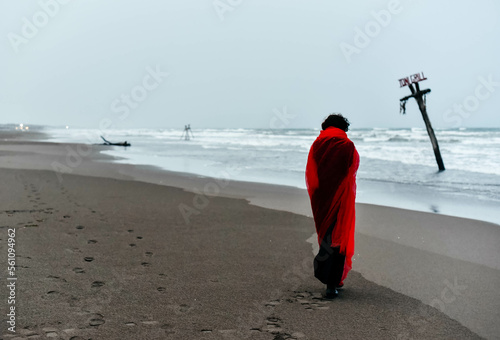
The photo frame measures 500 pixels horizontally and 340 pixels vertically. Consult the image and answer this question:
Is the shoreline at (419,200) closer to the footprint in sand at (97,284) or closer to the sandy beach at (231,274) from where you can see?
the sandy beach at (231,274)

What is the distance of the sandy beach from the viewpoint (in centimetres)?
292

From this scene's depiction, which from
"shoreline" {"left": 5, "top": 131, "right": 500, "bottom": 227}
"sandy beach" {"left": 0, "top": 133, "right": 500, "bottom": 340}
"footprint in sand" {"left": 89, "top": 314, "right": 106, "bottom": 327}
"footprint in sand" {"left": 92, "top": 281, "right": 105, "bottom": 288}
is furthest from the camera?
"shoreline" {"left": 5, "top": 131, "right": 500, "bottom": 227}

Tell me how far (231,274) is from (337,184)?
4.42 feet

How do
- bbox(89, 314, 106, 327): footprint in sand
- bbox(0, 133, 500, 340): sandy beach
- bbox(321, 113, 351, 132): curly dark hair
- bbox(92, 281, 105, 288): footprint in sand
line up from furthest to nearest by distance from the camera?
bbox(321, 113, 351, 132): curly dark hair < bbox(92, 281, 105, 288): footprint in sand < bbox(0, 133, 500, 340): sandy beach < bbox(89, 314, 106, 327): footprint in sand

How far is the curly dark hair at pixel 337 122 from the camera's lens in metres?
3.77

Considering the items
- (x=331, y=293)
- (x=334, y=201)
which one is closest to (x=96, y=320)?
(x=331, y=293)

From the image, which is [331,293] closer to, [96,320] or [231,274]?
[231,274]

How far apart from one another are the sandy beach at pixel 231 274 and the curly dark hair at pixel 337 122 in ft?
4.85

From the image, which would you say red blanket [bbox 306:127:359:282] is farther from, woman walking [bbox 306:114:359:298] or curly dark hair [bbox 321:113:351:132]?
curly dark hair [bbox 321:113:351:132]

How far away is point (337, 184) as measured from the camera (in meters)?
3.62

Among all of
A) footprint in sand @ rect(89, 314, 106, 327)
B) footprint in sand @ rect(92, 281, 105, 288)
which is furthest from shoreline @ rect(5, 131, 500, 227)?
footprint in sand @ rect(89, 314, 106, 327)

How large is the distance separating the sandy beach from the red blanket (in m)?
0.55

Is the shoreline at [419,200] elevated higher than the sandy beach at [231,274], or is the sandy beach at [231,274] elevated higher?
the sandy beach at [231,274]

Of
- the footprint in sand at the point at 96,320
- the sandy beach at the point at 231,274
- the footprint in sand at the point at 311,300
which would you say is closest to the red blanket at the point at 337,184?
the footprint in sand at the point at 311,300
